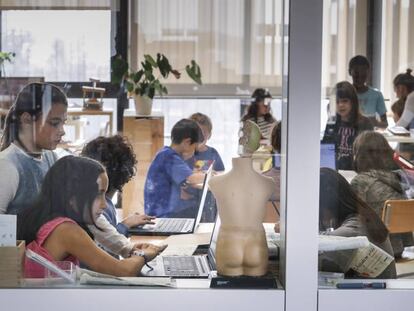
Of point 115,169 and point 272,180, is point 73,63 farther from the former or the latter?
point 272,180

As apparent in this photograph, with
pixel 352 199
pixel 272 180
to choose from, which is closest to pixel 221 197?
pixel 272 180

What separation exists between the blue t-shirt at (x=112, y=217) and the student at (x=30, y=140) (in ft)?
0.69

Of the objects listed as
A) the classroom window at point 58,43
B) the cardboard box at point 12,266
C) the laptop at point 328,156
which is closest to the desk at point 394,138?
the laptop at point 328,156

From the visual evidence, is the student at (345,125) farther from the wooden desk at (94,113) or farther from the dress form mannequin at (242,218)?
the wooden desk at (94,113)

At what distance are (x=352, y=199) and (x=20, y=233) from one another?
1.00 metres

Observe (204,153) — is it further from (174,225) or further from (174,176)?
(174,225)

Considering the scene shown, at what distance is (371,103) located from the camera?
3258 mm

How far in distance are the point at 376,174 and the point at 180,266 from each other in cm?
66

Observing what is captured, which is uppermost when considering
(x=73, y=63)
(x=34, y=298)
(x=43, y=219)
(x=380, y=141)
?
(x=73, y=63)

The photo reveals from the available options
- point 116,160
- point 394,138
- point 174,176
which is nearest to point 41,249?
point 116,160

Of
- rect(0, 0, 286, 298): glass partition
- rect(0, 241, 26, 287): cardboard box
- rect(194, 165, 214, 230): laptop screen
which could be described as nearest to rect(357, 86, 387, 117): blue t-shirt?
rect(0, 0, 286, 298): glass partition

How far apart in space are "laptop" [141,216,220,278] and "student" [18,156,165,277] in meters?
0.03

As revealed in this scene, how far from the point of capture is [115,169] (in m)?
3.24

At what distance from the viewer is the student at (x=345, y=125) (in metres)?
3.23
